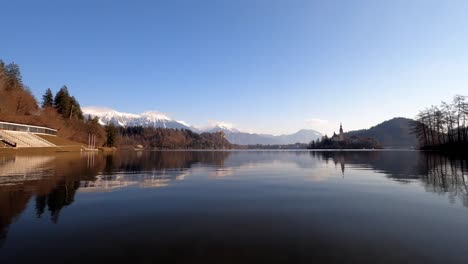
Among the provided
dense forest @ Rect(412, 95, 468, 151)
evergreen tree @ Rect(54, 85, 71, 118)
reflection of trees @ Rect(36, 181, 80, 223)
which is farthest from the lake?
evergreen tree @ Rect(54, 85, 71, 118)

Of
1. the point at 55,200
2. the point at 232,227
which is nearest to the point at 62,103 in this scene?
the point at 55,200

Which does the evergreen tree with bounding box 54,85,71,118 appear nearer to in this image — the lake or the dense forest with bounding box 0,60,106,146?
the dense forest with bounding box 0,60,106,146

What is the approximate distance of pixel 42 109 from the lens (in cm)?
13750

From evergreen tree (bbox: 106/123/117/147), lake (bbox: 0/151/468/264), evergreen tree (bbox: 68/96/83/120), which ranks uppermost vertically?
evergreen tree (bbox: 68/96/83/120)

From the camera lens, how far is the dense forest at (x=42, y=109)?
11511 centimetres

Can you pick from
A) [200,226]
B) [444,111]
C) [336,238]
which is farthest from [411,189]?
[444,111]

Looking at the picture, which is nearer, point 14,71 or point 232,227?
point 232,227

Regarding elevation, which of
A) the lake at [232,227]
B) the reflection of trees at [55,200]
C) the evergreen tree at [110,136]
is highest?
the evergreen tree at [110,136]

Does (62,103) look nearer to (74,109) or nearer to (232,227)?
(74,109)

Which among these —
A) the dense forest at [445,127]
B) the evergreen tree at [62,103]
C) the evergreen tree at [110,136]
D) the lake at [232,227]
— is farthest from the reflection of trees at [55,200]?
the evergreen tree at [110,136]

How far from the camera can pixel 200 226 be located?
33.7ft

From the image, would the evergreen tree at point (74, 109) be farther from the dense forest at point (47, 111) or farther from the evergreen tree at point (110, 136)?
the evergreen tree at point (110, 136)

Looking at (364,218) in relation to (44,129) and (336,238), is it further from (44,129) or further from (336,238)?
(44,129)

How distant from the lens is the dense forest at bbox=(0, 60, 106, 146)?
115 meters
